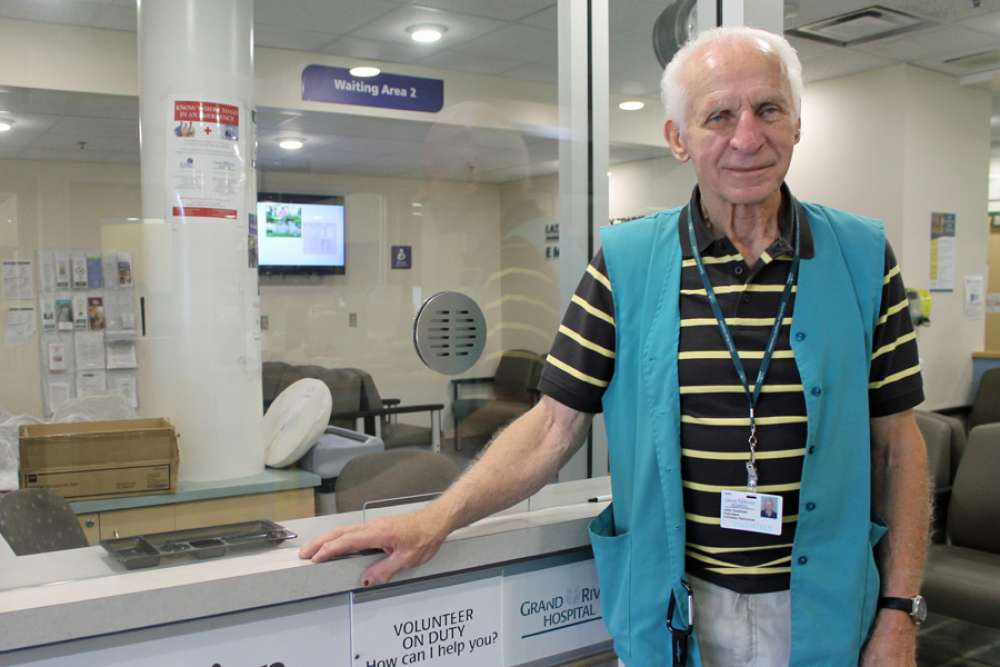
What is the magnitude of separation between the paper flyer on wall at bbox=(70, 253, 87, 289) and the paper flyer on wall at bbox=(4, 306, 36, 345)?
0.12 meters

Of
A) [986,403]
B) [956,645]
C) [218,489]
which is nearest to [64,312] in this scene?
[218,489]

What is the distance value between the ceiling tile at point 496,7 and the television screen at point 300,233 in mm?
788

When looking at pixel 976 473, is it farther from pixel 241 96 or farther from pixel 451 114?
pixel 241 96

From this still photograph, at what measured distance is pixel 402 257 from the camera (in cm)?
271

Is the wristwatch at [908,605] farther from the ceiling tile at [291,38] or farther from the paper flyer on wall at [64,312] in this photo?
the ceiling tile at [291,38]

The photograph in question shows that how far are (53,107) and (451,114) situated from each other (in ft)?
4.09

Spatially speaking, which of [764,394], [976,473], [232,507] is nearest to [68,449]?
[232,507]

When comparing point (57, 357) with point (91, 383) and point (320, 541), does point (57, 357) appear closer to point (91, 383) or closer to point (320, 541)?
point (91, 383)

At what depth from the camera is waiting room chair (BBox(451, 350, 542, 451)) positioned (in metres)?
2.29

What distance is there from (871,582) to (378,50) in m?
2.23

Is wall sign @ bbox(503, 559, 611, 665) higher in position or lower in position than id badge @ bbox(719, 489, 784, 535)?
lower

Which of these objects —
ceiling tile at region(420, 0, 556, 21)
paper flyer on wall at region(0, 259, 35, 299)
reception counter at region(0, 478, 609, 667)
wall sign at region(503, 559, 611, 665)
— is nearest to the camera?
reception counter at region(0, 478, 609, 667)

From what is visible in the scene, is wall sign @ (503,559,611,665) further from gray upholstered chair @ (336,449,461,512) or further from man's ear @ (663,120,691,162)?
man's ear @ (663,120,691,162)

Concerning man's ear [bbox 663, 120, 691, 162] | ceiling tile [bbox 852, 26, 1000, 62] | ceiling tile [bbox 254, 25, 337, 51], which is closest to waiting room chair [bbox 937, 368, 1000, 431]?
ceiling tile [bbox 852, 26, 1000, 62]
